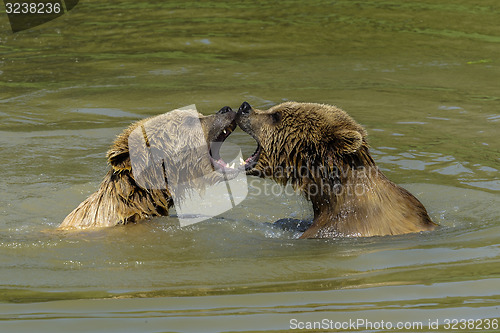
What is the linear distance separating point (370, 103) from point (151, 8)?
7472 mm

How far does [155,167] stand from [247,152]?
3.04 meters

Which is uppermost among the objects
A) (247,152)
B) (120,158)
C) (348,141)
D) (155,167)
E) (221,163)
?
(348,141)

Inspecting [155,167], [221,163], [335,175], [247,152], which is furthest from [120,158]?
[247,152]

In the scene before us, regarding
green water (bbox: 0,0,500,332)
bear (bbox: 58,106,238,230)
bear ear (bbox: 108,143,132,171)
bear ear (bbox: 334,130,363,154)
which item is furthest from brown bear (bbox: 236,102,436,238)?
bear ear (bbox: 108,143,132,171)

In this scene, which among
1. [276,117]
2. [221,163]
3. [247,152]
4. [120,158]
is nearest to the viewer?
[120,158]

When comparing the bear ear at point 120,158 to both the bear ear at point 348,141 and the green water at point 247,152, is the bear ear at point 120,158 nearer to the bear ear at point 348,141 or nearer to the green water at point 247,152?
the green water at point 247,152

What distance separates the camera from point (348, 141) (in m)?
7.22

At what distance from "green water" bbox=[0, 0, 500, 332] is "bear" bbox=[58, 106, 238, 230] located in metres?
0.22

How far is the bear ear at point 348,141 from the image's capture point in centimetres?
715

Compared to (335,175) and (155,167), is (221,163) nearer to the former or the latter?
(155,167)

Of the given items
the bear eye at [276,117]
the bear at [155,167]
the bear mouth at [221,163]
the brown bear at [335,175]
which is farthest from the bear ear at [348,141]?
the bear at [155,167]

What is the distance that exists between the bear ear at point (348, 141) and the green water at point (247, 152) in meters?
0.85

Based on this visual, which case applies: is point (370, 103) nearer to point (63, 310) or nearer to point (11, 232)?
point (11, 232)

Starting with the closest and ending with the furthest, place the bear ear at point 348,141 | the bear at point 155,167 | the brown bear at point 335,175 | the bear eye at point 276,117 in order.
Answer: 1. the bear ear at point 348,141
2. the brown bear at point 335,175
3. the bear at point 155,167
4. the bear eye at point 276,117
